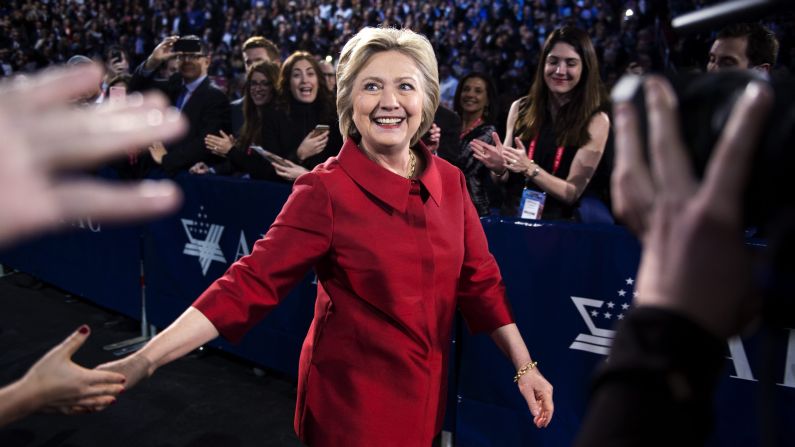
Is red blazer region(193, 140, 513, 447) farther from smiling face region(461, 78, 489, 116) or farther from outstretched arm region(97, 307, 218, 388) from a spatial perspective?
smiling face region(461, 78, 489, 116)

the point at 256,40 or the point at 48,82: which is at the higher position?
the point at 48,82

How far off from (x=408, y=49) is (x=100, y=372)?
1.19m

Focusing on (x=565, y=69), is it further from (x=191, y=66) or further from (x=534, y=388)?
(x=191, y=66)

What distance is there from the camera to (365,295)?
1.78 m

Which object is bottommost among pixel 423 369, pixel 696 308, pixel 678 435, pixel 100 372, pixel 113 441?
pixel 113 441

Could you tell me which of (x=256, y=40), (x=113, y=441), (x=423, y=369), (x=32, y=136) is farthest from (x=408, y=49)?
(x=256, y=40)

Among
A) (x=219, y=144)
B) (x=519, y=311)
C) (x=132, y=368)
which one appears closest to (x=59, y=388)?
(x=132, y=368)

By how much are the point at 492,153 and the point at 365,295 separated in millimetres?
1812

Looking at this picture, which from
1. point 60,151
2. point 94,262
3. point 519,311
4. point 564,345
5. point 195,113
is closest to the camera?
point 60,151

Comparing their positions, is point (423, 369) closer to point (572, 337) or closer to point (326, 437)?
point (326, 437)

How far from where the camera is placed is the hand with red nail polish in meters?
1.14

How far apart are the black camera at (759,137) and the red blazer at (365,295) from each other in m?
1.06

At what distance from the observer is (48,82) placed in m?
0.65

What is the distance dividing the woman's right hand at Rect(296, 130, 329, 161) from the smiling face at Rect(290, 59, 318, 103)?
0.62 metres
